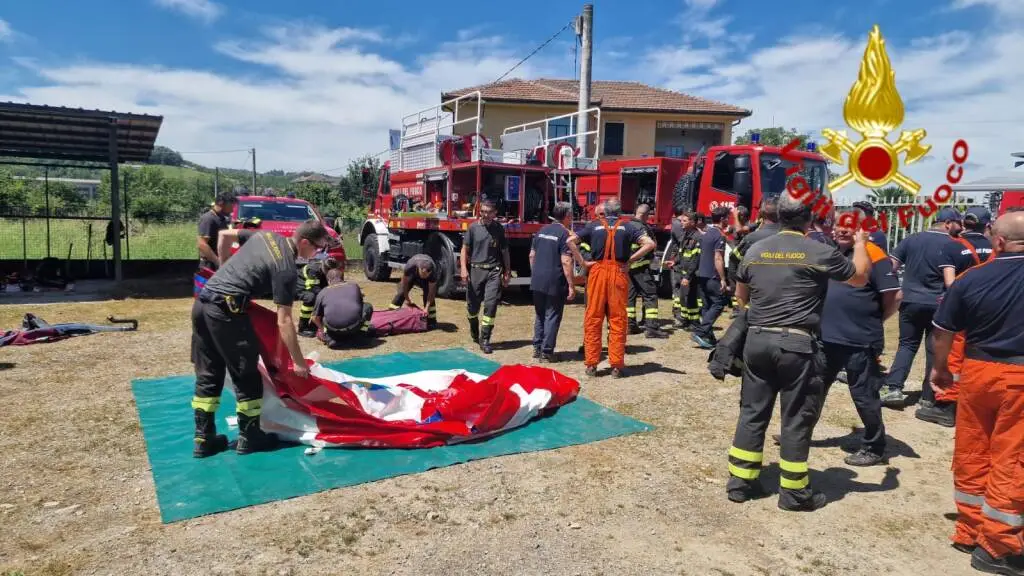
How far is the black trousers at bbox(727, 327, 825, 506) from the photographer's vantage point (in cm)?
365

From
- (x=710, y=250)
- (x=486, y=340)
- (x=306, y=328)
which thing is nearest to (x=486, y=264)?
(x=486, y=340)

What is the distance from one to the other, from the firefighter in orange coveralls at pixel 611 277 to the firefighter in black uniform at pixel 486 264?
5.03ft

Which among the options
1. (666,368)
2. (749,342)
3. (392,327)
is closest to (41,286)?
(392,327)

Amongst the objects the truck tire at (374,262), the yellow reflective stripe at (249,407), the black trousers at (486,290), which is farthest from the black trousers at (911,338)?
the truck tire at (374,262)

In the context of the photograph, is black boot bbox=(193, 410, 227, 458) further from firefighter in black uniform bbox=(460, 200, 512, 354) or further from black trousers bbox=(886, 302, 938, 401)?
black trousers bbox=(886, 302, 938, 401)

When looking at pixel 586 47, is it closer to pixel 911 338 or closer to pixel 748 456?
pixel 911 338

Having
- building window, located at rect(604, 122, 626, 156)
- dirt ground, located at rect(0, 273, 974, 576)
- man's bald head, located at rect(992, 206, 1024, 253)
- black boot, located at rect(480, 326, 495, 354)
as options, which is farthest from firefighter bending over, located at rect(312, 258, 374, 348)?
building window, located at rect(604, 122, 626, 156)

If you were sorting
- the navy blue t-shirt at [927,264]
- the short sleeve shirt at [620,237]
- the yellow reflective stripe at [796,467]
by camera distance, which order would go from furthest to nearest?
the short sleeve shirt at [620,237], the navy blue t-shirt at [927,264], the yellow reflective stripe at [796,467]

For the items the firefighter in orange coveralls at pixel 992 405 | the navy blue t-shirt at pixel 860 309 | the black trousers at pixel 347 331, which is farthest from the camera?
the black trousers at pixel 347 331

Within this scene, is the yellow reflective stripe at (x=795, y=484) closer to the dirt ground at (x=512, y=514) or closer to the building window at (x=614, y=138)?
the dirt ground at (x=512, y=514)

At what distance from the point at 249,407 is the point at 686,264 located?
249 inches

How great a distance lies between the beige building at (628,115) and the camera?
28.8 m

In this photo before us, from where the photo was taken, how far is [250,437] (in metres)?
4.46

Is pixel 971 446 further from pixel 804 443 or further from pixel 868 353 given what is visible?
pixel 868 353
